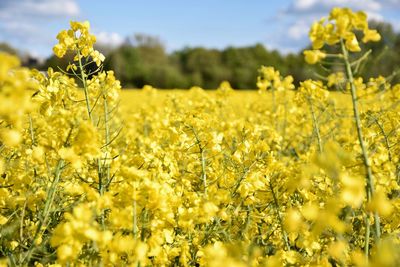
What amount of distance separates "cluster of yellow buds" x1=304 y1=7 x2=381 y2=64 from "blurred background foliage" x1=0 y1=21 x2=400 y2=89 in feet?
95.6

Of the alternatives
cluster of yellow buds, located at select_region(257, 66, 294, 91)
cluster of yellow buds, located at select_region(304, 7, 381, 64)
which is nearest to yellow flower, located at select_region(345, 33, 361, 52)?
cluster of yellow buds, located at select_region(304, 7, 381, 64)

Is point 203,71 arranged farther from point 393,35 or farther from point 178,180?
point 178,180

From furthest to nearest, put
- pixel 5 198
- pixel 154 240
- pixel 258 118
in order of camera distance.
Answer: pixel 258 118
pixel 5 198
pixel 154 240

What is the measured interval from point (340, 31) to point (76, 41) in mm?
1624

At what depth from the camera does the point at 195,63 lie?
139ft

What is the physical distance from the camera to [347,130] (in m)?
7.54

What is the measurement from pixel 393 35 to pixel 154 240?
3763 centimetres

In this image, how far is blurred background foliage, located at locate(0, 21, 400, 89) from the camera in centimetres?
3625

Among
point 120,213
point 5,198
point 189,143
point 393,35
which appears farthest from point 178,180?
point 393,35

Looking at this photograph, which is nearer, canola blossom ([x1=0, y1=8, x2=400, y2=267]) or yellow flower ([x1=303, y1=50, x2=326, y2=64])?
canola blossom ([x1=0, y1=8, x2=400, y2=267])

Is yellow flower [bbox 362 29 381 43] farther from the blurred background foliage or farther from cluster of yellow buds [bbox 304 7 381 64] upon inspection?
the blurred background foliage

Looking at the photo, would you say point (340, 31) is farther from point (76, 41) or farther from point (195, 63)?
point (195, 63)

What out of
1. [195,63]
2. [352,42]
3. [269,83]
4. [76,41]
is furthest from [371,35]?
[195,63]

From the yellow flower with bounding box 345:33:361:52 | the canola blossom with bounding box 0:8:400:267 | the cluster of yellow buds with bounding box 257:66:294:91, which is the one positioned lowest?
the canola blossom with bounding box 0:8:400:267
